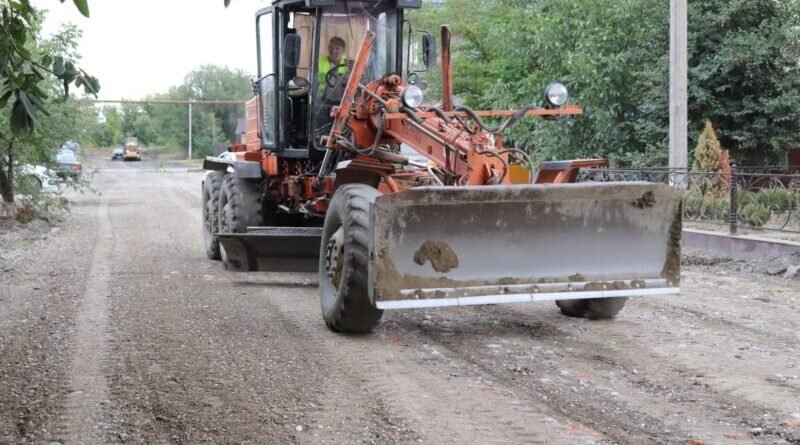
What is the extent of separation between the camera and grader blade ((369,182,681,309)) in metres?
6.98

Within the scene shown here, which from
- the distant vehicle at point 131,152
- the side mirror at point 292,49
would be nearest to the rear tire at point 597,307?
the side mirror at point 292,49

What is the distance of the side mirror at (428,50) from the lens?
1016 centimetres

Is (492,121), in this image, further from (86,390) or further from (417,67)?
(86,390)

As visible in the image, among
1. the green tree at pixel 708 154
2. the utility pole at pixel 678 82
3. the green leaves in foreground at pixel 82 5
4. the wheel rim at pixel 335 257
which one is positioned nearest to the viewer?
the green leaves in foreground at pixel 82 5

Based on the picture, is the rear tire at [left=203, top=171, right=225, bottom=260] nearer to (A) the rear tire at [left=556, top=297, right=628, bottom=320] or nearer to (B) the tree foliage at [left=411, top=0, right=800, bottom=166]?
(A) the rear tire at [left=556, top=297, right=628, bottom=320]

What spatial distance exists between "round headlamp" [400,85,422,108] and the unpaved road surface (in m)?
1.76

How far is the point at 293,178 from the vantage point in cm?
1063

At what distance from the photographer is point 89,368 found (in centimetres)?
661

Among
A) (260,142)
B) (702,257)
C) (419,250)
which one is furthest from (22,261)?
(702,257)

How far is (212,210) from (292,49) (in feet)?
10.7

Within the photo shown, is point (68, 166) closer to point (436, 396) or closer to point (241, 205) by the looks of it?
point (241, 205)

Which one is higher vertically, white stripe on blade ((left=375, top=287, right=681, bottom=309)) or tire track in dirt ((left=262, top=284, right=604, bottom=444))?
white stripe on blade ((left=375, top=287, right=681, bottom=309))

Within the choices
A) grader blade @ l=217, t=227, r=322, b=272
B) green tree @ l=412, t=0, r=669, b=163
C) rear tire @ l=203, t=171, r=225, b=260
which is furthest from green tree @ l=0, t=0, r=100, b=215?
green tree @ l=412, t=0, r=669, b=163

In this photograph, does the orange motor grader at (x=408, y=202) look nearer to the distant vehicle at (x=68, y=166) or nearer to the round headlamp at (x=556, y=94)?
the round headlamp at (x=556, y=94)
